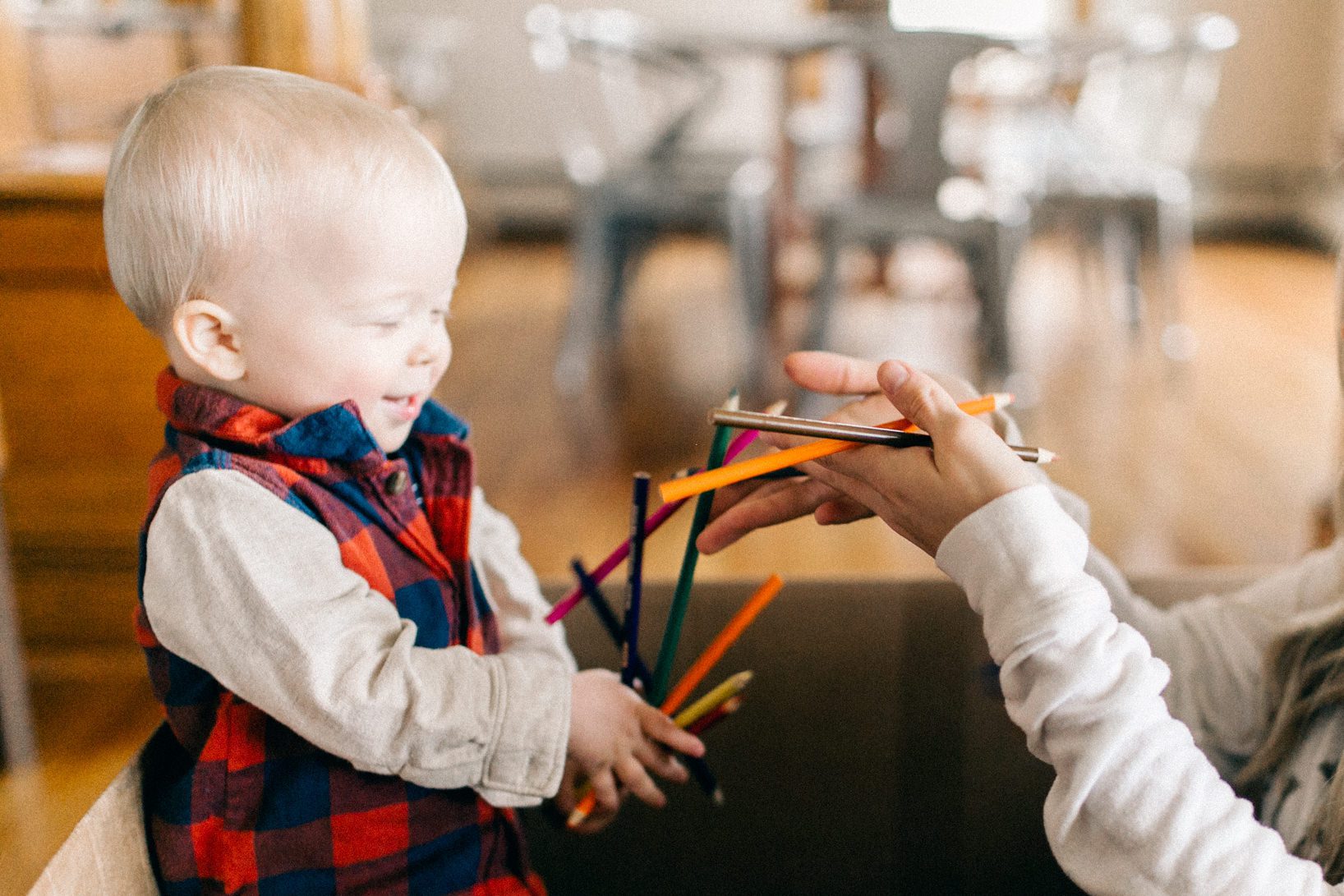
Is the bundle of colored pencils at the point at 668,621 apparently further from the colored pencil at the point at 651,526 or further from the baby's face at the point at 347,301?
the baby's face at the point at 347,301

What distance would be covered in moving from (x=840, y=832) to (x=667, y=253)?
10.8ft

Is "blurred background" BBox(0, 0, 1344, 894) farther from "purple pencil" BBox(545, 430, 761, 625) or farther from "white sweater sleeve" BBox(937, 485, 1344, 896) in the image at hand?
"white sweater sleeve" BBox(937, 485, 1344, 896)

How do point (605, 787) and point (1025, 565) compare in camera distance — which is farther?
point (605, 787)

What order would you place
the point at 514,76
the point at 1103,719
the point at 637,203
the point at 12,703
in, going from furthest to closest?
the point at 514,76 → the point at 637,203 → the point at 12,703 → the point at 1103,719

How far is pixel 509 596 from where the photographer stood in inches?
29.1

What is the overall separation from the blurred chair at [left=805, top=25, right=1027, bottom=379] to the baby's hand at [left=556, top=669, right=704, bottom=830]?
1.73m

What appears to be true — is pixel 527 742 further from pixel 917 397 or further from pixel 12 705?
pixel 12 705

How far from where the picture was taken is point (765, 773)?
2.88 feet

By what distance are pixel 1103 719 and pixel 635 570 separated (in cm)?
26

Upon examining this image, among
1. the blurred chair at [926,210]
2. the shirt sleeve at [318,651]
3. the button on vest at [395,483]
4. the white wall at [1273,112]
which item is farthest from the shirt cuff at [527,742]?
the white wall at [1273,112]

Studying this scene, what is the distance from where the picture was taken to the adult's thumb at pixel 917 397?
501 millimetres

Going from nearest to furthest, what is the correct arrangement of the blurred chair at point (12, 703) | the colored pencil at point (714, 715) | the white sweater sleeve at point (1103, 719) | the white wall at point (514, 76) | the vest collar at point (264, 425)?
the white sweater sleeve at point (1103, 719) < the vest collar at point (264, 425) < the colored pencil at point (714, 715) < the blurred chair at point (12, 703) < the white wall at point (514, 76)

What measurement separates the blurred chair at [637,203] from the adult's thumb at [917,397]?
1813 mm

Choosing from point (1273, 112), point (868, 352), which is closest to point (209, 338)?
point (868, 352)
